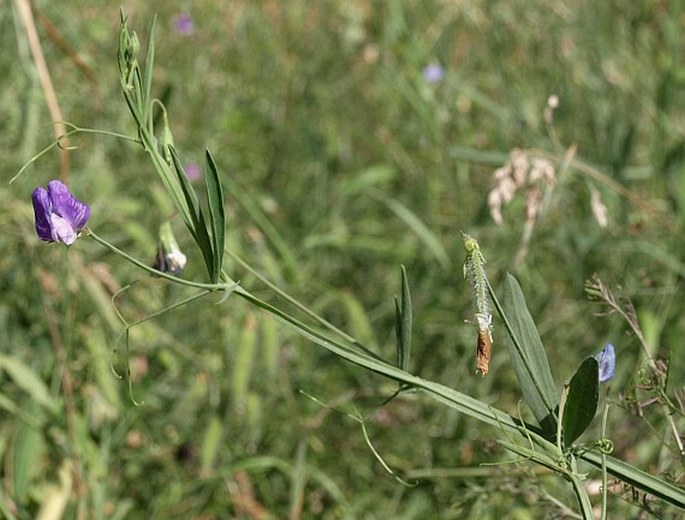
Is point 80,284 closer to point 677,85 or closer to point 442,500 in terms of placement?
point 442,500

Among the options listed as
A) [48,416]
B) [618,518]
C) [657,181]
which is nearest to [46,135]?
[48,416]

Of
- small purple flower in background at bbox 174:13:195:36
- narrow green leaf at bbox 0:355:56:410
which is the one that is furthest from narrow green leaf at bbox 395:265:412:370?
small purple flower in background at bbox 174:13:195:36

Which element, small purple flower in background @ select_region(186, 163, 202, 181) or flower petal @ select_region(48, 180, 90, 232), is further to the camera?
small purple flower in background @ select_region(186, 163, 202, 181)

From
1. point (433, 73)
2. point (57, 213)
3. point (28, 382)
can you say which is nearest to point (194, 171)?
point (433, 73)

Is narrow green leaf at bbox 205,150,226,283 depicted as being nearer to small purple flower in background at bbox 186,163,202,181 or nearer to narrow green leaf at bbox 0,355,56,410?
narrow green leaf at bbox 0,355,56,410

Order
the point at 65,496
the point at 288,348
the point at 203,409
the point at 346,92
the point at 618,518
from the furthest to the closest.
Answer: the point at 346,92 < the point at 288,348 < the point at 203,409 < the point at 65,496 < the point at 618,518

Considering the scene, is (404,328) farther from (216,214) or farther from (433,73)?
(433,73)

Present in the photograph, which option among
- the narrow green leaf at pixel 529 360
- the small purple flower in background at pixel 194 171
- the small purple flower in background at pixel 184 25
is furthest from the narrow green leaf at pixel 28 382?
the small purple flower in background at pixel 184 25
